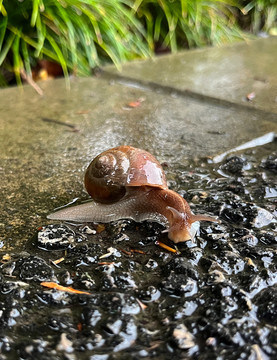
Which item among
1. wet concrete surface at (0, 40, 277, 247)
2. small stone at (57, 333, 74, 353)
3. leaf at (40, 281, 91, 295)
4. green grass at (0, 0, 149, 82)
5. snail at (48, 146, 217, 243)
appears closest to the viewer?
small stone at (57, 333, 74, 353)

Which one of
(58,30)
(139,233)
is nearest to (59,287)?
(139,233)

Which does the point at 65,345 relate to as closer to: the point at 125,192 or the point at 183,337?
the point at 183,337

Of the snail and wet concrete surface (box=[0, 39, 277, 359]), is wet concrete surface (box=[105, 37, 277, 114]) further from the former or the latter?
the snail

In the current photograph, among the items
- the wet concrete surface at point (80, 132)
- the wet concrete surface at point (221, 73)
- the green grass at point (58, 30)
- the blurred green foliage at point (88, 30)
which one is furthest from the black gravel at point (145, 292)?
the green grass at point (58, 30)

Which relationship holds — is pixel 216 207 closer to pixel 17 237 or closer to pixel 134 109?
pixel 17 237

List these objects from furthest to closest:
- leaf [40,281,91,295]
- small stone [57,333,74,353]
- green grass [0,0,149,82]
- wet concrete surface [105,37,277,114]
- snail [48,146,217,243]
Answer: green grass [0,0,149,82] < wet concrete surface [105,37,277,114] < snail [48,146,217,243] < leaf [40,281,91,295] < small stone [57,333,74,353]

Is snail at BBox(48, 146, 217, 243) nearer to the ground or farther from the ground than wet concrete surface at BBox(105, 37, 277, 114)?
farther from the ground

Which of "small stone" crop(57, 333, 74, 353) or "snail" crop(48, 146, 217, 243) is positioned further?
"snail" crop(48, 146, 217, 243)

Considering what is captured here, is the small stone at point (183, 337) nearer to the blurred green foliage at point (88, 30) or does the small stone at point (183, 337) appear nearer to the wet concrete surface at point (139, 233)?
the wet concrete surface at point (139, 233)

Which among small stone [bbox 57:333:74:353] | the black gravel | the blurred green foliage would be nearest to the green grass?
the blurred green foliage
